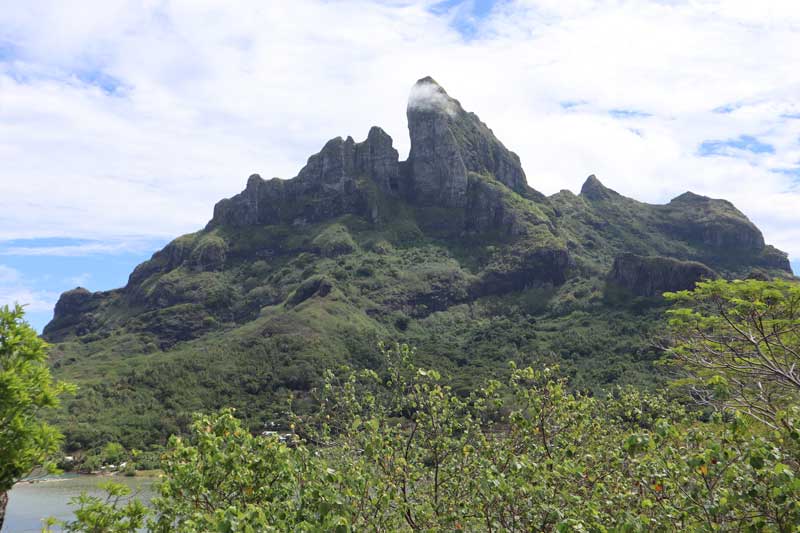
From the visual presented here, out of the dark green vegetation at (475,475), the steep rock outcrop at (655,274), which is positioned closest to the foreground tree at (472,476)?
the dark green vegetation at (475,475)

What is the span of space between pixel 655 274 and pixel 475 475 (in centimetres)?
18973

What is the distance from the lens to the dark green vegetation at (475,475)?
8.09m

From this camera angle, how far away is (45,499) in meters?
88.4

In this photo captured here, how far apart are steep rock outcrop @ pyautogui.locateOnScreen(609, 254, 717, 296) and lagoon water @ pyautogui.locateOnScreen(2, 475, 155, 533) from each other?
152065 mm

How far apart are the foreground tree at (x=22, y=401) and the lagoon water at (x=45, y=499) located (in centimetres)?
5950

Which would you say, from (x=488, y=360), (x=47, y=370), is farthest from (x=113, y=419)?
(x=47, y=370)

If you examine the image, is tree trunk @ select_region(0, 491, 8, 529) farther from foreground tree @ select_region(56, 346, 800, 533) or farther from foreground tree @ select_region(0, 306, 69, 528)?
foreground tree @ select_region(56, 346, 800, 533)

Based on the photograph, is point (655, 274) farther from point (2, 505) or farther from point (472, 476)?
point (2, 505)

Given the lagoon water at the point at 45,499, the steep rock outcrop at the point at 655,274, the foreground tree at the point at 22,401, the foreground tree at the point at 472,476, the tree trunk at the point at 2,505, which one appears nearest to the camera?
the foreground tree at the point at 472,476

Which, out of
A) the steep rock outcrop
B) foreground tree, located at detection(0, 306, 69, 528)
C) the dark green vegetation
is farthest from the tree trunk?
the steep rock outcrop

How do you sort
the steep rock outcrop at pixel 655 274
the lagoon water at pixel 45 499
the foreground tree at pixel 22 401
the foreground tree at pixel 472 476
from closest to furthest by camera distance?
the foreground tree at pixel 472 476
the foreground tree at pixel 22 401
the lagoon water at pixel 45 499
the steep rock outcrop at pixel 655 274

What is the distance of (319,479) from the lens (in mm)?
10109

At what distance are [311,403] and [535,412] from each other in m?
118

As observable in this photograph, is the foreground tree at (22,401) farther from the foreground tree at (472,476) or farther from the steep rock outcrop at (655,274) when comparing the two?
the steep rock outcrop at (655,274)
